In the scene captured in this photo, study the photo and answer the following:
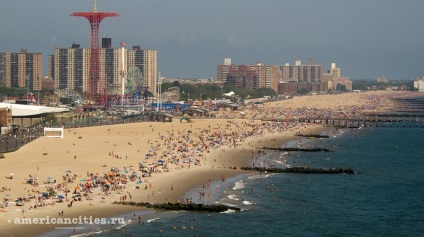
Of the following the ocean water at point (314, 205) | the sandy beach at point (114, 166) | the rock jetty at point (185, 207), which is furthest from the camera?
the rock jetty at point (185, 207)

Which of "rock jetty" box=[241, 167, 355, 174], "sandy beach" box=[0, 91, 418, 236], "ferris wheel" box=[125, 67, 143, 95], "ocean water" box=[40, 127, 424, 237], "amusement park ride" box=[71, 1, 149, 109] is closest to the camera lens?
"ocean water" box=[40, 127, 424, 237]

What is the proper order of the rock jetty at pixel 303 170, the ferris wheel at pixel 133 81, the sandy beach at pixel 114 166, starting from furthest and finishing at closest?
the ferris wheel at pixel 133 81
the rock jetty at pixel 303 170
the sandy beach at pixel 114 166

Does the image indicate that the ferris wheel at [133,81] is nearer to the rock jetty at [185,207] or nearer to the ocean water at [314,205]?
the ocean water at [314,205]

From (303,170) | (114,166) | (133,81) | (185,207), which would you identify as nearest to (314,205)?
(185,207)

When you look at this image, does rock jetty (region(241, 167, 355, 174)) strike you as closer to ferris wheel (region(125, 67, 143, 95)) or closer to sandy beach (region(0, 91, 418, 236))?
sandy beach (region(0, 91, 418, 236))

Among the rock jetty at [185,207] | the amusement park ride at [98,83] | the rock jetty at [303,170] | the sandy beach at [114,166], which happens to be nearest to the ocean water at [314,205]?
the rock jetty at [185,207]

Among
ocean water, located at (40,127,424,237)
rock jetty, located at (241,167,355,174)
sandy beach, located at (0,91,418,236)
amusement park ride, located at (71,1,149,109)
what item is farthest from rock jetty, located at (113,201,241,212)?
amusement park ride, located at (71,1,149,109)
